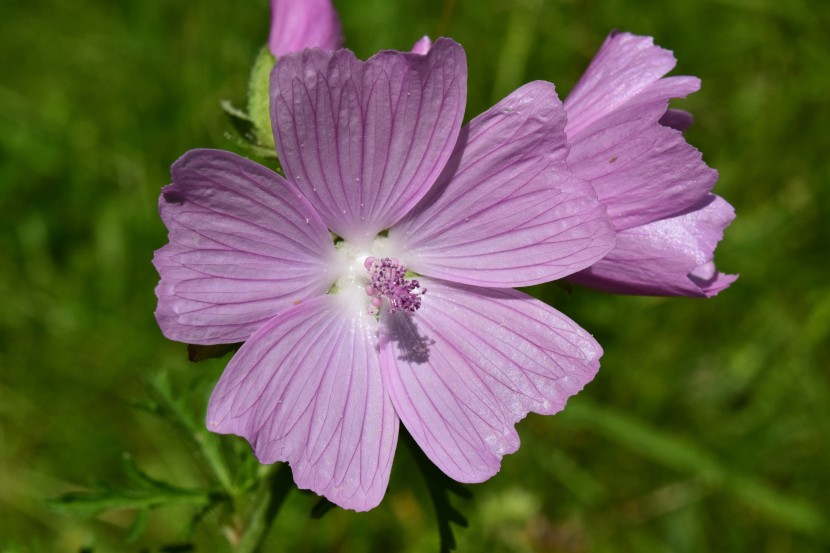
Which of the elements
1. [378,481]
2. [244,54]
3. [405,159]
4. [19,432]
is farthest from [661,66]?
[19,432]

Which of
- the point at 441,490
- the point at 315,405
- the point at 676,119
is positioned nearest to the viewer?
the point at 315,405

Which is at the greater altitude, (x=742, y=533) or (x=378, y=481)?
(x=378, y=481)

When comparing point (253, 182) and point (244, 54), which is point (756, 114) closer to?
point (244, 54)

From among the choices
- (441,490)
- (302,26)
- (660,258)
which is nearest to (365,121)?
(302,26)

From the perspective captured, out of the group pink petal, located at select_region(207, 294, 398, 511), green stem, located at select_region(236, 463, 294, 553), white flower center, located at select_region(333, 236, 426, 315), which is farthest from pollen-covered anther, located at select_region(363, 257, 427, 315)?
green stem, located at select_region(236, 463, 294, 553)

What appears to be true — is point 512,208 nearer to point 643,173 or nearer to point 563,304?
point 643,173

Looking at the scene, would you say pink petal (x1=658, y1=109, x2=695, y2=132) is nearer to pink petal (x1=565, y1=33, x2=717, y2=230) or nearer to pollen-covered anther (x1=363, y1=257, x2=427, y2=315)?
pink petal (x1=565, y1=33, x2=717, y2=230)
